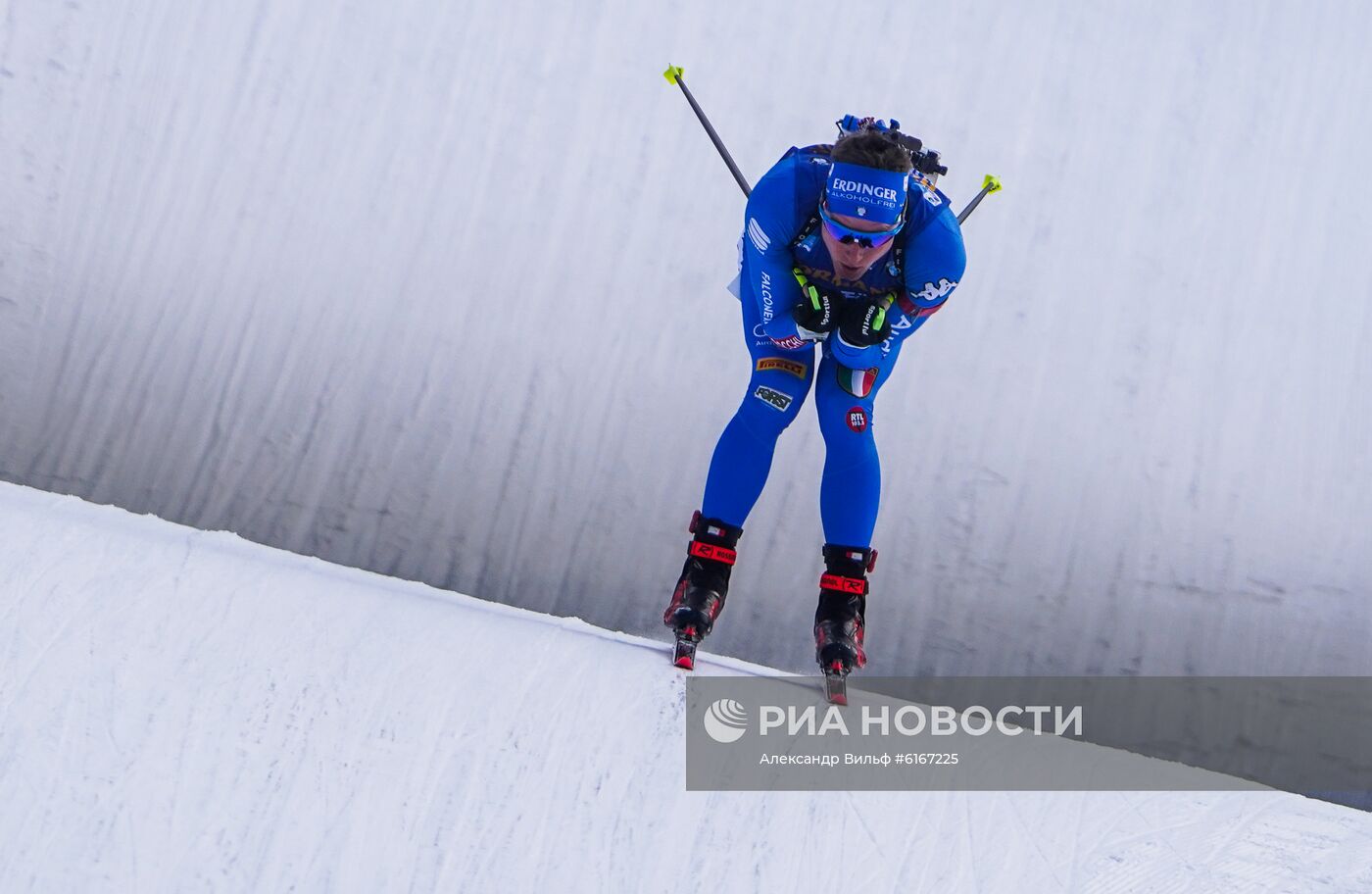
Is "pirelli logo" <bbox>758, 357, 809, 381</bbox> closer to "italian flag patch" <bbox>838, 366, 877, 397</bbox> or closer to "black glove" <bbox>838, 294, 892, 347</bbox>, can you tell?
"italian flag patch" <bbox>838, 366, 877, 397</bbox>

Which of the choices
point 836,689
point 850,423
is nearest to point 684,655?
point 836,689

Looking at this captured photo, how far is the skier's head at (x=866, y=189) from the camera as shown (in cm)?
218

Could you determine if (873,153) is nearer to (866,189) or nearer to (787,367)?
(866,189)

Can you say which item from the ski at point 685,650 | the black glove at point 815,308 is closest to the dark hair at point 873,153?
the black glove at point 815,308

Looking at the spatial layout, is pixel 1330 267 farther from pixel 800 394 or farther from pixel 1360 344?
pixel 800 394

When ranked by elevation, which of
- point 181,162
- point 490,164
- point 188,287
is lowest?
point 188,287

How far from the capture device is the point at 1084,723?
3.46 meters

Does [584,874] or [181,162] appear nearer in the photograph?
[584,874]

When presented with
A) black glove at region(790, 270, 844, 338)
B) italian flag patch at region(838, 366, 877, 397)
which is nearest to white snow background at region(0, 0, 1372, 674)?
italian flag patch at region(838, 366, 877, 397)

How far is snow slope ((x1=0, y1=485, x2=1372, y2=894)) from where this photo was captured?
2062 mm

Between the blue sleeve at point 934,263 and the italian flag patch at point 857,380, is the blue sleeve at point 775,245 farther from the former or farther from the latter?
the blue sleeve at point 934,263

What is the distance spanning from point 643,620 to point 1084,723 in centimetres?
157

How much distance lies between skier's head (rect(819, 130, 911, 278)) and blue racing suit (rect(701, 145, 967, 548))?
169 mm

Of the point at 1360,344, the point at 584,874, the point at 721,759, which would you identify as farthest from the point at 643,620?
the point at 1360,344
